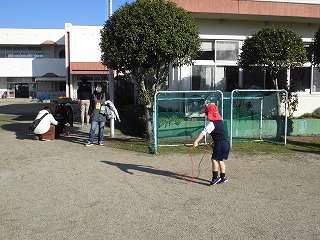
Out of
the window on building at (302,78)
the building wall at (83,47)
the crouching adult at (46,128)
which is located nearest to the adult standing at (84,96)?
the crouching adult at (46,128)

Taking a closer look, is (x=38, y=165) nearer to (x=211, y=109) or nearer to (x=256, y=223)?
(x=211, y=109)

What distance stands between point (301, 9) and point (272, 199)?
10310mm

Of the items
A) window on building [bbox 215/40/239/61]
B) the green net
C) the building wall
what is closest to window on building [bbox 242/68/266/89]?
window on building [bbox 215/40/239/61]

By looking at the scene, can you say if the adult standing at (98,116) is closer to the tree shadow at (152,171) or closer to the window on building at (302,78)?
the tree shadow at (152,171)

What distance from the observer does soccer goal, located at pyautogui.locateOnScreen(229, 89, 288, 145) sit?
11242 millimetres

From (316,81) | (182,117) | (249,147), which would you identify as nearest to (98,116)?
(182,117)

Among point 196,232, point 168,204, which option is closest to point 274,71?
point 168,204

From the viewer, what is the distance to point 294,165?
840cm

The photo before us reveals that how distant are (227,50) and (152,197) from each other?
32.2 feet

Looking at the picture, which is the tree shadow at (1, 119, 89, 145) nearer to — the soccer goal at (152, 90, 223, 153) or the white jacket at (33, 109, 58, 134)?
the white jacket at (33, 109, 58, 134)

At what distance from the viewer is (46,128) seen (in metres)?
11.3

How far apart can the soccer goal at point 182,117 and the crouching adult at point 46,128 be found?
11.2ft

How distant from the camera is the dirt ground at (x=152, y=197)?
4.62 metres

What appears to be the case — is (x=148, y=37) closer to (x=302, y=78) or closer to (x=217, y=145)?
(x=217, y=145)
